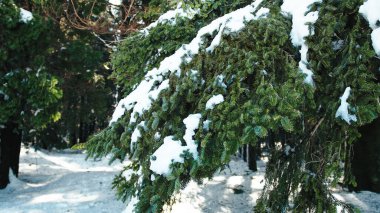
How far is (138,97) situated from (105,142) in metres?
0.55

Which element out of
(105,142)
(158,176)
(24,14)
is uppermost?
(24,14)

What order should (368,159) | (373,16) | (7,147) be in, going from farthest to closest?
1. (7,147)
2. (368,159)
3. (373,16)

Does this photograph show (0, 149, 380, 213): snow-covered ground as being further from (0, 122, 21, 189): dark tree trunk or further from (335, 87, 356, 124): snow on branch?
(335, 87, 356, 124): snow on branch

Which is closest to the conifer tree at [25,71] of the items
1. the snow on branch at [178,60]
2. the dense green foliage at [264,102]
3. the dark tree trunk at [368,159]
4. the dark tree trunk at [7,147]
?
the dark tree trunk at [7,147]

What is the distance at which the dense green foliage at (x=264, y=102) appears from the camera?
8.96ft

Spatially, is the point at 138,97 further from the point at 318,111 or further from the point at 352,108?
the point at 352,108

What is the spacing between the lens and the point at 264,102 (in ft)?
8.81

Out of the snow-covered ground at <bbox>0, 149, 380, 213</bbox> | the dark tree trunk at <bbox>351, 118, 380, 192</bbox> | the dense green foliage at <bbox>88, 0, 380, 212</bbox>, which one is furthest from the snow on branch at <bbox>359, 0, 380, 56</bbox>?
the dark tree trunk at <bbox>351, 118, 380, 192</bbox>

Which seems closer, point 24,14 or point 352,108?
point 352,108

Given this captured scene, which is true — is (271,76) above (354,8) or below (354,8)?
below

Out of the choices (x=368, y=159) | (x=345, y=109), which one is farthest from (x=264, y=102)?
(x=368, y=159)

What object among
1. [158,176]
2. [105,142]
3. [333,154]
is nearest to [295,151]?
[333,154]

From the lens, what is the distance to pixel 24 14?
1067cm

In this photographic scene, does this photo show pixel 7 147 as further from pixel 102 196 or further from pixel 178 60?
pixel 178 60
